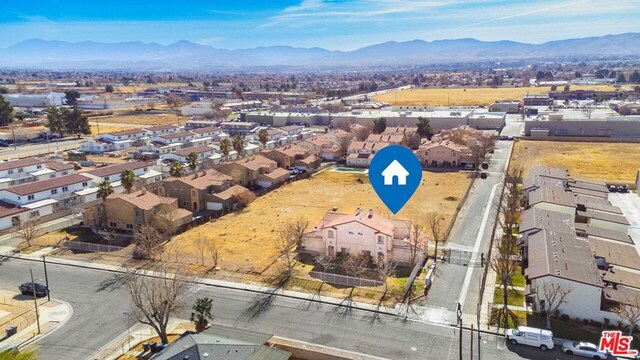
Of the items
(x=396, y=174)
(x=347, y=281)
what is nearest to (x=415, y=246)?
(x=347, y=281)


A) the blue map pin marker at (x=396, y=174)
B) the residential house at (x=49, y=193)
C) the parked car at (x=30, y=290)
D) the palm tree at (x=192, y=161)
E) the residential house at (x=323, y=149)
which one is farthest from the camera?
the residential house at (x=323, y=149)

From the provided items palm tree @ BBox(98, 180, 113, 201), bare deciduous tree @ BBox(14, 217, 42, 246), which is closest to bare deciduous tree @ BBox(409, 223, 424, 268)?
palm tree @ BBox(98, 180, 113, 201)

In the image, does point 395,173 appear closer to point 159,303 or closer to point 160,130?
point 159,303

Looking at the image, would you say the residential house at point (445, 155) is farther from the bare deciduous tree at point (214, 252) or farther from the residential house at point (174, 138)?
the residential house at point (174, 138)

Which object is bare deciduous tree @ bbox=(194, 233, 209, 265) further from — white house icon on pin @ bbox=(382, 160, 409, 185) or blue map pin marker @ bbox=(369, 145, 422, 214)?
white house icon on pin @ bbox=(382, 160, 409, 185)

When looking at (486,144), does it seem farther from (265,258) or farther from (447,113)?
(265,258)

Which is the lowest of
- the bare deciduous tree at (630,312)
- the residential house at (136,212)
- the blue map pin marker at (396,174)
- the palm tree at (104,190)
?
the bare deciduous tree at (630,312)

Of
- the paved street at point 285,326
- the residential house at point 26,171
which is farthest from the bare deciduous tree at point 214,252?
the residential house at point 26,171
